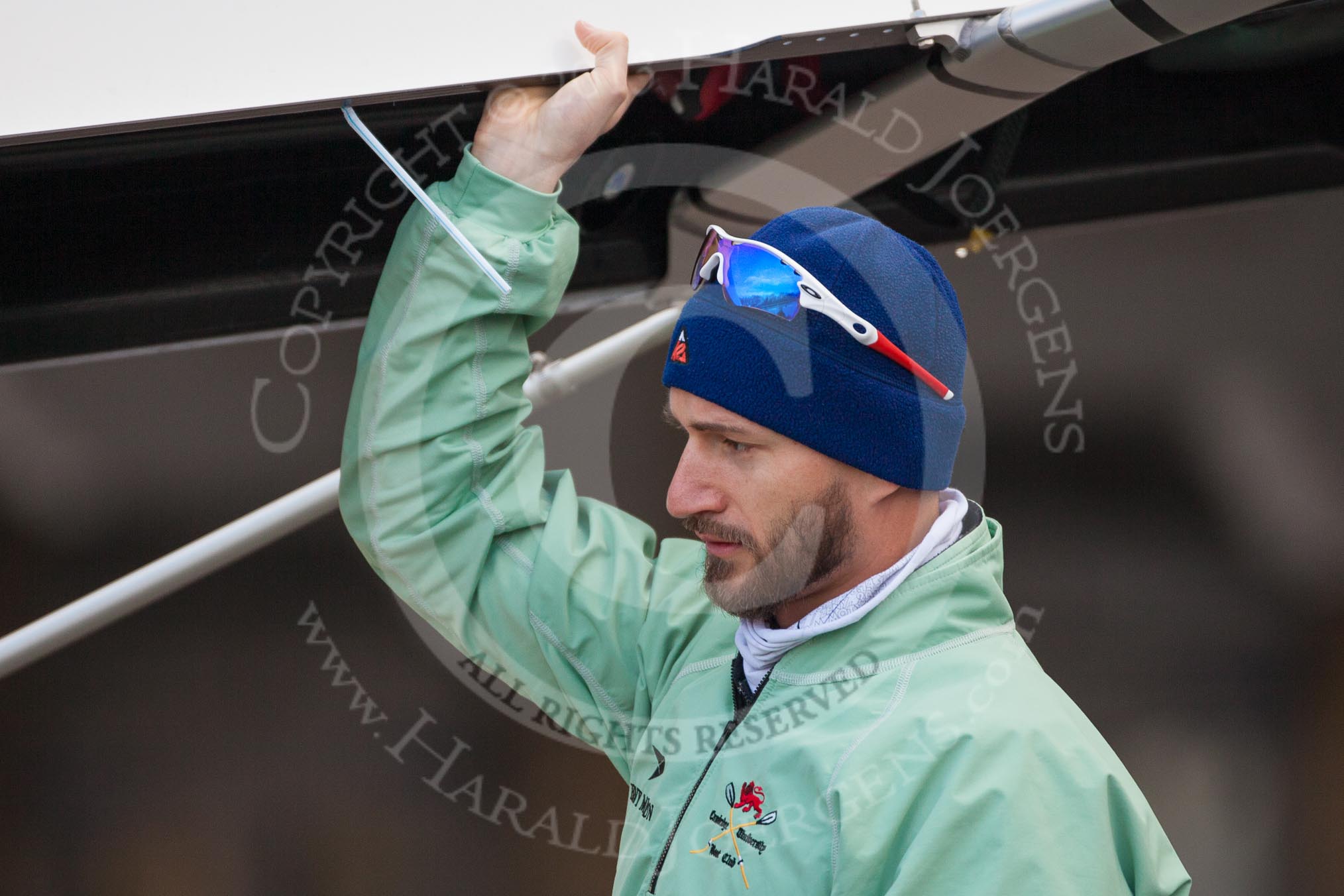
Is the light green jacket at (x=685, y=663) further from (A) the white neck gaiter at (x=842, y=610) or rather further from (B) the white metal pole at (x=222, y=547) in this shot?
(B) the white metal pole at (x=222, y=547)

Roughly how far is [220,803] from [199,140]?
79 cm

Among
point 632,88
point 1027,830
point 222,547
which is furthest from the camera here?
point 222,547

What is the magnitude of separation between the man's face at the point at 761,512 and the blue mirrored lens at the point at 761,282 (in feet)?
0.23

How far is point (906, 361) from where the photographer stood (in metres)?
0.77

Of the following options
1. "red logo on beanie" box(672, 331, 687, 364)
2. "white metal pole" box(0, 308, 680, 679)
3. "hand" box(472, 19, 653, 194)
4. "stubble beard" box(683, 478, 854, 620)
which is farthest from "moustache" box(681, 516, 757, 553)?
"white metal pole" box(0, 308, 680, 679)

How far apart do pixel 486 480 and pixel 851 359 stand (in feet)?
1.00

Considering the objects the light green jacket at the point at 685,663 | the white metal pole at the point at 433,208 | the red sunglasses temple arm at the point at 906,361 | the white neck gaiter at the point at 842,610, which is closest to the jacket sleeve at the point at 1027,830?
the light green jacket at the point at 685,663

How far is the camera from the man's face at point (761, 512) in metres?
0.80

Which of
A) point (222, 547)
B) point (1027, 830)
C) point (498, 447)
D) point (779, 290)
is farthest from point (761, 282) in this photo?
point (222, 547)

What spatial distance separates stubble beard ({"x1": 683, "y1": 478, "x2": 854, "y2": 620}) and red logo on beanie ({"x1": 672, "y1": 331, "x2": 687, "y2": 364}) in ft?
0.37

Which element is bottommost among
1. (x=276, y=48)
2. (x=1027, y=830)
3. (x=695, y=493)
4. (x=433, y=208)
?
(x=1027, y=830)

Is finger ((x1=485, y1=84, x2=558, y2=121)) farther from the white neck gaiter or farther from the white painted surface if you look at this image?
the white neck gaiter

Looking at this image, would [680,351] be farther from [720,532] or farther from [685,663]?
[685,663]

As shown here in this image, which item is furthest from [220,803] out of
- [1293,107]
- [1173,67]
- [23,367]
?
[1293,107]
